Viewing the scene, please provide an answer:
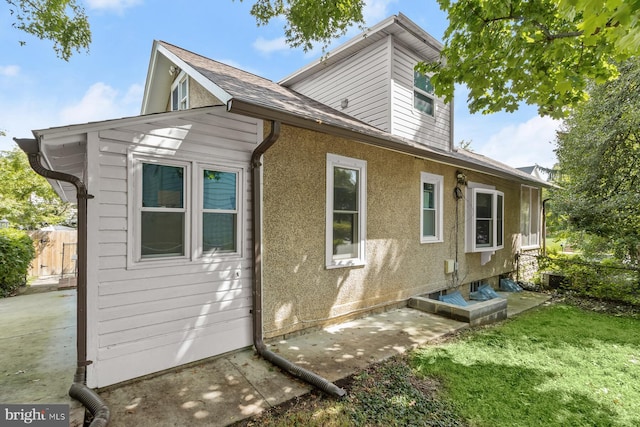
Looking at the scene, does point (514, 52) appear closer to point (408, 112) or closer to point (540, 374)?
point (408, 112)

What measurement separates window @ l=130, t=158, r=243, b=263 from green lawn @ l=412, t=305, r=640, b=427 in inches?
127

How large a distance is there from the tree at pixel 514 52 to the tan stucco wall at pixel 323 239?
1.92m

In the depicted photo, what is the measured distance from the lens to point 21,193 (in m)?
15.4

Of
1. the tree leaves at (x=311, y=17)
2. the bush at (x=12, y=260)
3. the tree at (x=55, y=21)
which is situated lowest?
the bush at (x=12, y=260)

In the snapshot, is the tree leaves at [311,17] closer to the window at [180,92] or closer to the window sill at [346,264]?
the window at [180,92]

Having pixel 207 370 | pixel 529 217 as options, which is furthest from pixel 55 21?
pixel 529 217

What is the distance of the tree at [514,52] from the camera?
15.1ft

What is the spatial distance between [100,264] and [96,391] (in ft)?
4.41

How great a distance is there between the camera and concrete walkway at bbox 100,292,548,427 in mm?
2895

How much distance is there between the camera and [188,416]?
2.85 m

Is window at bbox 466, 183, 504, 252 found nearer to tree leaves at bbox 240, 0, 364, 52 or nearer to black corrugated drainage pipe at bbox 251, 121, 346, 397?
tree leaves at bbox 240, 0, 364, 52

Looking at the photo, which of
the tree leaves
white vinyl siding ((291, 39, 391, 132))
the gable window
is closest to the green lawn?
the gable window

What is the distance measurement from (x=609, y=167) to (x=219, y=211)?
38.4 ft

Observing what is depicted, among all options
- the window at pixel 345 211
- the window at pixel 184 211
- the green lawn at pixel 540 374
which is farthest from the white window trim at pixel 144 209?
the green lawn at pixel 540 374
